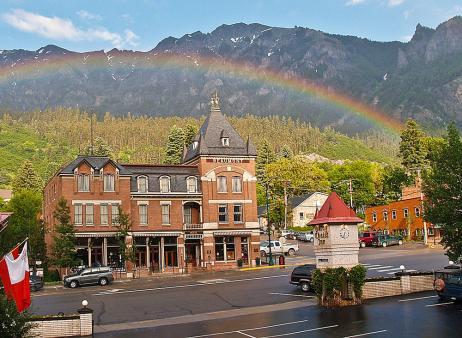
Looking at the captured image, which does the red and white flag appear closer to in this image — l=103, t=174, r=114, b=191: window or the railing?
l=103, t=174, r=114, b=191: window

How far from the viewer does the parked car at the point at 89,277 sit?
47919 millimetres

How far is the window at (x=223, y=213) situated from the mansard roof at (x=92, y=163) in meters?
10.6

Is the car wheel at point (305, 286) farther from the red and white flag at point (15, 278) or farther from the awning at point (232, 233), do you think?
the awning at point (232, 233)

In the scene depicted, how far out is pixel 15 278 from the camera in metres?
17.0

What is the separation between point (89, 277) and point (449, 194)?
30.8 metres

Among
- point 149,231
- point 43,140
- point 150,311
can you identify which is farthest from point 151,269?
point 43,140

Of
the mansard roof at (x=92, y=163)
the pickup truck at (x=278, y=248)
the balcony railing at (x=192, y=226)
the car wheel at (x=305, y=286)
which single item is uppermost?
the mansard roof at (x=92, y=163)

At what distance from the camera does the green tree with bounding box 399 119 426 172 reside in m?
108

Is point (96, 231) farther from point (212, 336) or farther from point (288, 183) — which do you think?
point (288, 183)

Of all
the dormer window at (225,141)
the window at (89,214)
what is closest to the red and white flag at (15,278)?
the window at (89,214)

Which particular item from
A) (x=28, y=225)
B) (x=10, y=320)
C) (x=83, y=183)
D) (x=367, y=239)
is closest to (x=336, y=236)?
(x=10, y=320)

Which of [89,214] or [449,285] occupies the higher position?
[89,214]

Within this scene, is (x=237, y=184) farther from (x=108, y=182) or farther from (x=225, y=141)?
(x=108, y=182)

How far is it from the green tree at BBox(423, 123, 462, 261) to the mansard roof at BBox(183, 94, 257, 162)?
35121 mm
